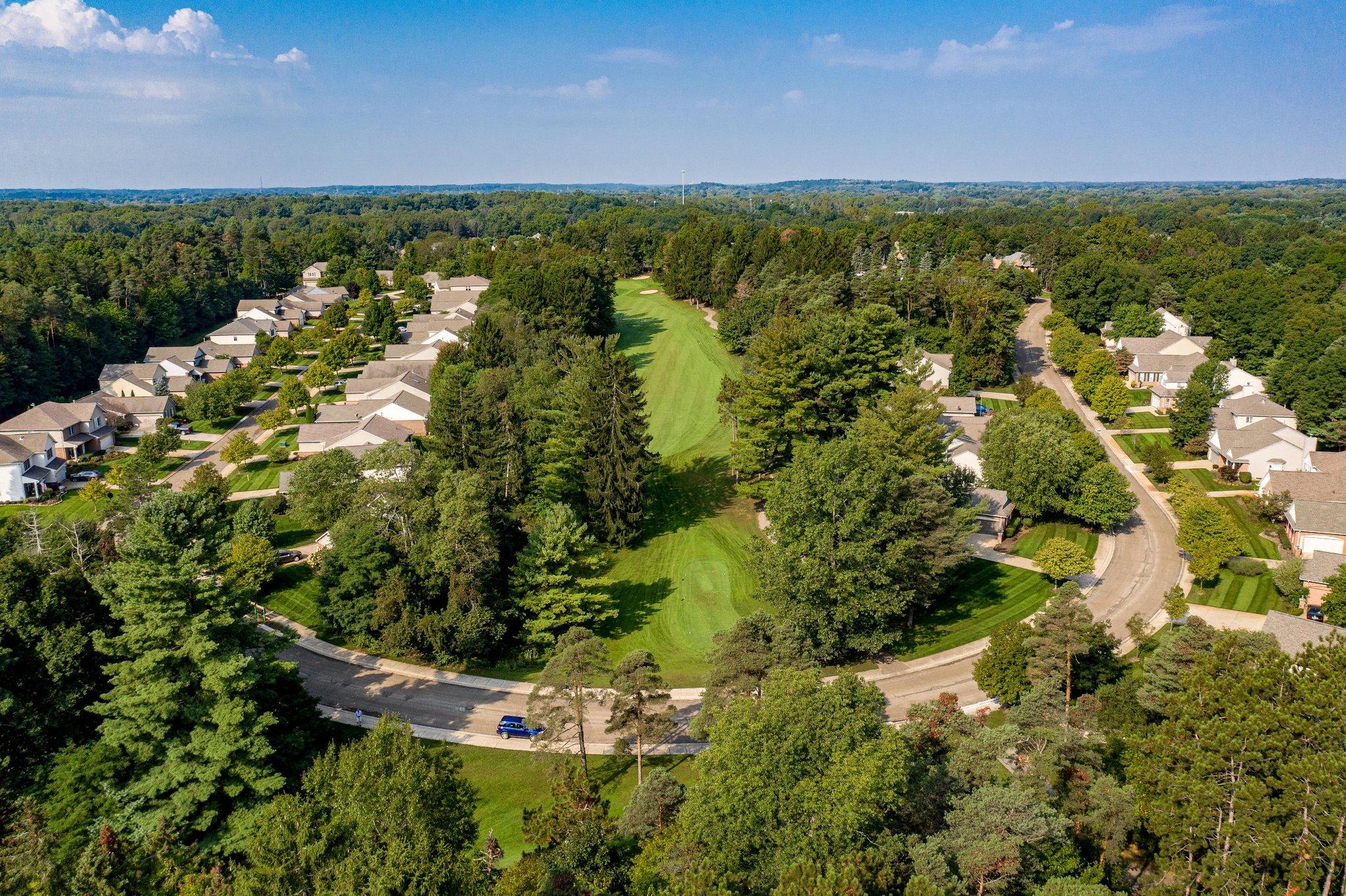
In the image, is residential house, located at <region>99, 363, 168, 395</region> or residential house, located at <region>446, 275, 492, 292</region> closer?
residential house, located at <region>99, 363, 168, 395</region>

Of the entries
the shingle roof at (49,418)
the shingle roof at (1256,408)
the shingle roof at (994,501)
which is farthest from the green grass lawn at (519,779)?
the shingle roof at (1256,408)

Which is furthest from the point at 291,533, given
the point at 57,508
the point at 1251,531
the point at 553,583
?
the point at 1251,531

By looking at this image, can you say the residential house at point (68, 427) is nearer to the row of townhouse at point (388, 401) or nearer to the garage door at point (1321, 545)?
the row of townhouse at point (388, 401)

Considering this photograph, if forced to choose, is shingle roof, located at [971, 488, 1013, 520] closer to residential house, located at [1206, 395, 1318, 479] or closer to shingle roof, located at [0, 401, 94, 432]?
residential house, located at [1206, 395, 1318, 479]

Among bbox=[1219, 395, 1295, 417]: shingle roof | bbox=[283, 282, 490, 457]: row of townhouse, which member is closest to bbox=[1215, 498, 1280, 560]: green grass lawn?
bbox=[1219, 395, 1295, 417]: shingle roof

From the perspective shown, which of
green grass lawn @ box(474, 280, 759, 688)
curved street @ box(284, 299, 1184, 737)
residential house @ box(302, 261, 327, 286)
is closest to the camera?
curved street @ box(284, 299, 1184, 737)

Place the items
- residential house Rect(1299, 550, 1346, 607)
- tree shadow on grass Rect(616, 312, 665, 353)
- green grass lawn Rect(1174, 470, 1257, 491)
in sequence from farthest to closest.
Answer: tree shadow on grass Rect(616, 312, 665, 353), green grass lawn Rect(1174, 470, 1257, 491), residential house Rect(1299, 550, 1346, 607)
